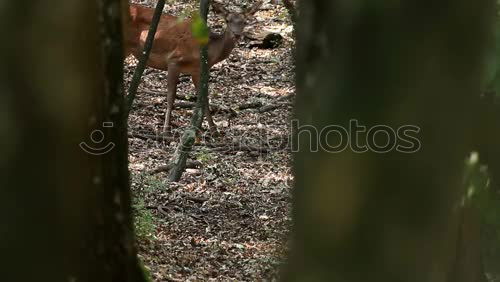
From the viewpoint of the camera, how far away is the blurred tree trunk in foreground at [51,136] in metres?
2.44

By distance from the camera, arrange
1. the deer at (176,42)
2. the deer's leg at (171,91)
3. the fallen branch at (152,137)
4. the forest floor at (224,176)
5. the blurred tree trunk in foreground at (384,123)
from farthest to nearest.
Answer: the deer at (176,42) < the deer's leg at (171,91) < the fallen branch at (152,137) < the forest floor at (224,176) < the blurred tree trunk in foreground at (384,123)

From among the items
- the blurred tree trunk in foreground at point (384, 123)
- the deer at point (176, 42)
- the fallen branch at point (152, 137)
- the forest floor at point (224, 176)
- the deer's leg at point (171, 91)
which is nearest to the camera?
the blurred tree trunk in foreground at point (384, 123)

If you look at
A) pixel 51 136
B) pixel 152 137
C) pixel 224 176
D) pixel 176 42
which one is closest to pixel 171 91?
pixel 152 137

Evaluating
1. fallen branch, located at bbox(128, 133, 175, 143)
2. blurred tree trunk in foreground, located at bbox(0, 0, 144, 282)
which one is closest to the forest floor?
fallen branch, located at bbox(128, 133, 175, 143)

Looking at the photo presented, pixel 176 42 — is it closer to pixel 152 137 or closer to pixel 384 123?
pixel 152 137

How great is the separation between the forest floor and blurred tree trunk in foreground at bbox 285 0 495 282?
2.45m

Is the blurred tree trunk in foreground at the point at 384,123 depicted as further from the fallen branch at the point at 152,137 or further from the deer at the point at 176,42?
the deer at the point at 176,42

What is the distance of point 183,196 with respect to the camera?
360 inches

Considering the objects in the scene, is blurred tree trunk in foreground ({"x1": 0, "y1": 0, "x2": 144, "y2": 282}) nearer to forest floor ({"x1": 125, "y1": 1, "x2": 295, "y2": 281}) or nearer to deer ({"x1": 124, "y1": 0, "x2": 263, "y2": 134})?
forest floor ({"x1": 125, "y1": 1, "x2": 295, "y2": 281})

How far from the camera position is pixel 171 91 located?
11.8 m

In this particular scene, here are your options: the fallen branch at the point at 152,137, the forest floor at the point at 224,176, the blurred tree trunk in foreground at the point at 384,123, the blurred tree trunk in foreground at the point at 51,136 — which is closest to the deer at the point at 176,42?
the forest floor at the point at 224,176

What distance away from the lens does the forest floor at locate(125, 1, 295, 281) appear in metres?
7.02

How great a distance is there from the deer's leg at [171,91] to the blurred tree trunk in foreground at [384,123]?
9.47m

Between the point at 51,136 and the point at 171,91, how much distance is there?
9.35 metres
